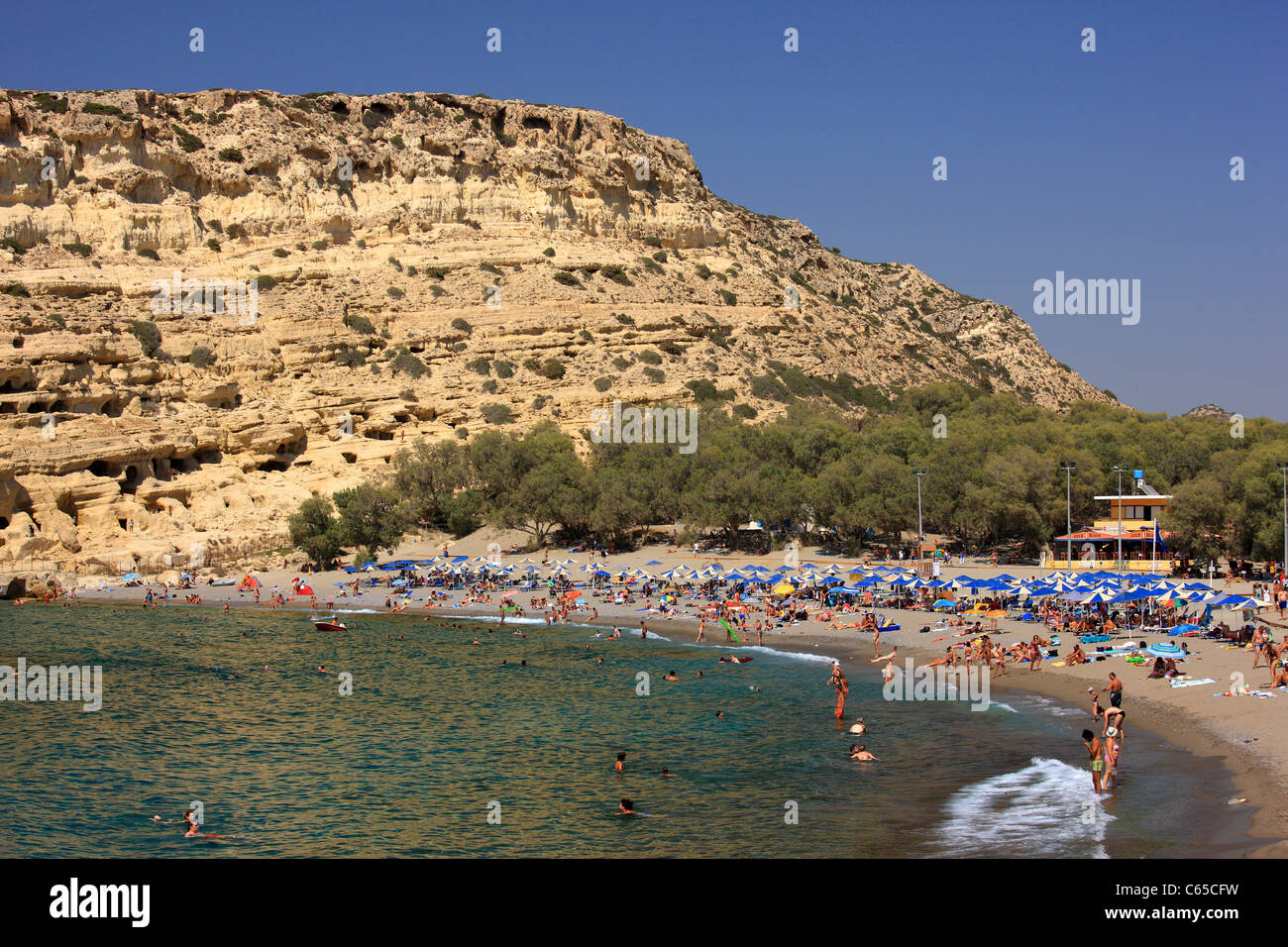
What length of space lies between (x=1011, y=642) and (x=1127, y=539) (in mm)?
17857

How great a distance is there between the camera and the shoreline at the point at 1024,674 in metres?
15.8

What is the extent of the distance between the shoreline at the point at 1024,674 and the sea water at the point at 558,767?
0.55m

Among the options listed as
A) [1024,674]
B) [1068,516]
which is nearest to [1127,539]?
[1068,516]

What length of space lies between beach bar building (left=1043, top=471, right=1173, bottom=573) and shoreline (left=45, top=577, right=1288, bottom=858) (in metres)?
12.4

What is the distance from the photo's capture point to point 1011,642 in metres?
32.7

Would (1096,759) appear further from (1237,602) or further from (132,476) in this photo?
(132,476)

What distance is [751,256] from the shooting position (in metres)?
93.8

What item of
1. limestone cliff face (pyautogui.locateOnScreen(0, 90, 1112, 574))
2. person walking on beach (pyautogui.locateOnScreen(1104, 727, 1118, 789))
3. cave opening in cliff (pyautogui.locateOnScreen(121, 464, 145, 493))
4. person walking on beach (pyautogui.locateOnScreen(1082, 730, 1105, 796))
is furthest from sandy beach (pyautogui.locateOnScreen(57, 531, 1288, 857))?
cave opening in cliff (pyautogui.locateOnScreen(121, 464, 145, 493))

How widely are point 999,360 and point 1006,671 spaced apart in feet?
288

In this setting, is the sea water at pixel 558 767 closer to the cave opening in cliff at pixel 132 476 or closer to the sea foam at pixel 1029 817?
the sea foam at pixel 1029 817

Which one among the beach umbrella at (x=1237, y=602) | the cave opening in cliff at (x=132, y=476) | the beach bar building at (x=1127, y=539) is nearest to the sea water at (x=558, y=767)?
the beach umbrella at (x=1237, y=602)

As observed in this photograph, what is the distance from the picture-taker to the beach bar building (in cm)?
4588

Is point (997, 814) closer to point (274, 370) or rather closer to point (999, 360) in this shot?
point (274, 370)
